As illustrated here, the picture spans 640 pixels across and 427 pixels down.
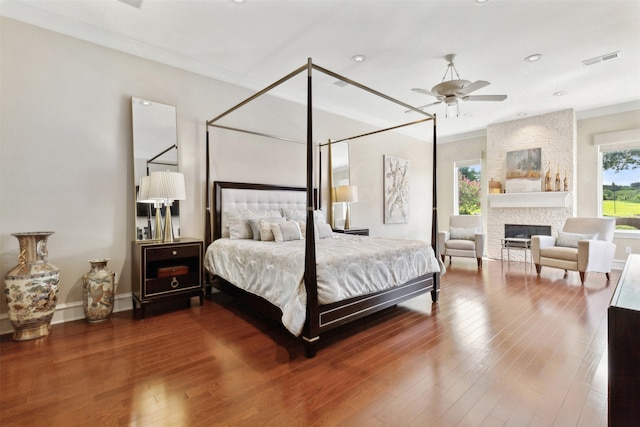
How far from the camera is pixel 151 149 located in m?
3.49

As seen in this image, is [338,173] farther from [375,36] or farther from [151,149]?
[151,149]

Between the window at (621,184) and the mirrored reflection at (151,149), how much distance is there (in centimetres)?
753

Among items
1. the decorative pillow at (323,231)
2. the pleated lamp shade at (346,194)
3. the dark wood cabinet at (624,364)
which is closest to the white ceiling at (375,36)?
the pleated lamp shade at (346,194)

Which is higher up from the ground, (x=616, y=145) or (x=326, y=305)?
(x=616, y=145)

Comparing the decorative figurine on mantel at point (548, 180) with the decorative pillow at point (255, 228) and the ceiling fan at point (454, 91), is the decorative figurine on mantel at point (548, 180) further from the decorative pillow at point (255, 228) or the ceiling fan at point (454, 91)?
the decorative pillow at point (255, 228)

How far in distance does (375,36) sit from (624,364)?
3356 mm

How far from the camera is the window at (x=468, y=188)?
7445mm

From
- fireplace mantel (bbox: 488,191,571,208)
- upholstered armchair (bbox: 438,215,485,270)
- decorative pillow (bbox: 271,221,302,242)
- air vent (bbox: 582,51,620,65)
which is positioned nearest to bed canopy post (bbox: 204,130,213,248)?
decorative pillow (bbox: 271,221,302,242)

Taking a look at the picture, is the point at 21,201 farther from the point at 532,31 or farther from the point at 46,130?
the point at 532,31

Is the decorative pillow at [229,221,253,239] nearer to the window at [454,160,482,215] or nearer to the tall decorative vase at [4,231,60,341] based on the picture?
the tall decorative vase at [4,231,60,341]

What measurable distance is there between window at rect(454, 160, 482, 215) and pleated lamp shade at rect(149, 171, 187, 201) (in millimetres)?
6775

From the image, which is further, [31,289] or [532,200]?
[532,200]

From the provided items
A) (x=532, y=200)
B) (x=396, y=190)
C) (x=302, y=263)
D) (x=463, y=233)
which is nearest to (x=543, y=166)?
(x=532, y=200)

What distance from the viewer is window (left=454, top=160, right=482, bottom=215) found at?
7445mm
